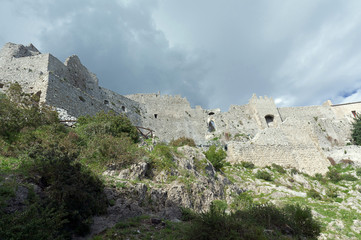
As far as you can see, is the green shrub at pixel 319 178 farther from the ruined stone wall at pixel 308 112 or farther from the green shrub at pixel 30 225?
the green shrub at pixel 30 225

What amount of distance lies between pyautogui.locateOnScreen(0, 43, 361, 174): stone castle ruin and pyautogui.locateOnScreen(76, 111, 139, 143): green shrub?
2861mm

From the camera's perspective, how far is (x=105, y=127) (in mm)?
12648

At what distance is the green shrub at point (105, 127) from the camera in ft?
39.9

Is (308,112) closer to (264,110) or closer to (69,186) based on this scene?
(264,110)

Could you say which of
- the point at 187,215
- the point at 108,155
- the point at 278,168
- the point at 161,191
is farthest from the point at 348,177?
the point at 108,155

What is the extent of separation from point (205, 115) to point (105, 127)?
83.7 feet

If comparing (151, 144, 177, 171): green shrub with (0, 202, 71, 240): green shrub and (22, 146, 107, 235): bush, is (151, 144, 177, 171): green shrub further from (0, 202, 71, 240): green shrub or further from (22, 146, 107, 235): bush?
(0, 202, 71, 240): green shrub

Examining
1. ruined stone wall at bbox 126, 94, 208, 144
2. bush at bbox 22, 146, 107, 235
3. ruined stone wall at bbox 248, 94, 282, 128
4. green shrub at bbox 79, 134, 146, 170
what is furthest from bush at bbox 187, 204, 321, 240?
ruined stone wall at bbox 248, 94, 282, 128

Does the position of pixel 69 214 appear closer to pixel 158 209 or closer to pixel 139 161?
pixel 158 209

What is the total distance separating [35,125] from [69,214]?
741cm

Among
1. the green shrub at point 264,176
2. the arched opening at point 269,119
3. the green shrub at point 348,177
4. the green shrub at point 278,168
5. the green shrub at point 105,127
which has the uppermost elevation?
the arched opening at point 269,119

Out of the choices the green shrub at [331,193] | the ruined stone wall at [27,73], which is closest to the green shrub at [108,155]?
the ruined stone wall at [27,73]

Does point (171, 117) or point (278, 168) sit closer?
point (278, 168)

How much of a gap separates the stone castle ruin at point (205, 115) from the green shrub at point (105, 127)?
2861 millimetres
